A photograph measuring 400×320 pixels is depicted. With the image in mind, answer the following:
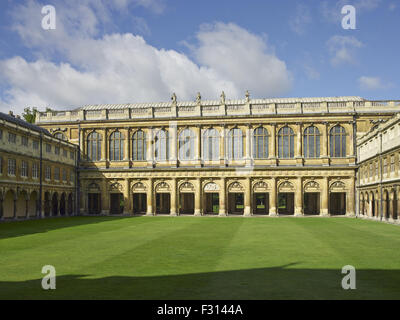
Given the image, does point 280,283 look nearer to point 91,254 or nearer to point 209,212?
point 91,254

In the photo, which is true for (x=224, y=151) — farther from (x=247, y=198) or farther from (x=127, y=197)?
(x=127, y=197)

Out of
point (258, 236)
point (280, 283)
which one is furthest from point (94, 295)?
point (258, 236)

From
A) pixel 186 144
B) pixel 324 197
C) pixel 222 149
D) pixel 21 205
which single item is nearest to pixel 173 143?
pixel 186 144

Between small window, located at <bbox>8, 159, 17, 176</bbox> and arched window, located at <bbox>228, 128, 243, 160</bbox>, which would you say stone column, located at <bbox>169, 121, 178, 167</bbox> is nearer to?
arched window, located at <bbox>228, 128, 243, 160</bbox>

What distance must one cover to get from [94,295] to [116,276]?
8.92 ft

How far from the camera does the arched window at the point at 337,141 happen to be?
59.4m

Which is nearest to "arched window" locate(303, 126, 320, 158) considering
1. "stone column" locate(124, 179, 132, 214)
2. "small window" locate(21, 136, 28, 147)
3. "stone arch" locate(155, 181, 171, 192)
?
"stone arch" locate(155, 181, 171, 192)

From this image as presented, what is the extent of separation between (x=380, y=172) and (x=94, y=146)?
3873cm

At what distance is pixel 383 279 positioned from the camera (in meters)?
14.9

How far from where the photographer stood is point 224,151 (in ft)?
201

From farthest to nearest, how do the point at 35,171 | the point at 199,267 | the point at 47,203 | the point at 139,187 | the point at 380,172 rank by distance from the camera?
the point at 139,187, the point at 47,203, the point at 35,171, the point at 380,172, the point at 199,267

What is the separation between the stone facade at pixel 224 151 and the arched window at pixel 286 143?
13 centimetres

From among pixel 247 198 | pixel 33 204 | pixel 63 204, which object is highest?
pixel 247 198

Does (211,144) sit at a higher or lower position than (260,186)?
higher
